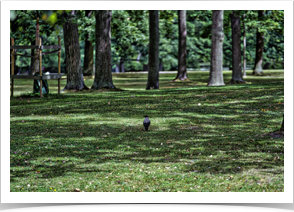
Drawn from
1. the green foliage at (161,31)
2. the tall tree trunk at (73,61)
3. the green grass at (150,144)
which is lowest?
the green grass at (150,144)

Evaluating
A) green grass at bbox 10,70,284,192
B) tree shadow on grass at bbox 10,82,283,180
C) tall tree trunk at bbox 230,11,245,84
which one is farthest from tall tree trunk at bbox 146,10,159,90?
tall tree trunk at bbox 230,11,245,84

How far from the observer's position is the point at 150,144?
34.1 feet

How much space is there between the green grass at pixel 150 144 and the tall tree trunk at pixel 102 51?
329 centimetres

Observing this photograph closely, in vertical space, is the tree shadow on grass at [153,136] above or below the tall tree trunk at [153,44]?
below

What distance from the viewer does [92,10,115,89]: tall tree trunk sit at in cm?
2092

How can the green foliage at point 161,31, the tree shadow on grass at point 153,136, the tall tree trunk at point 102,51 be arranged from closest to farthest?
the tree shadow on grass at point 153,136 → the tall tree trunk at point 102,51 → the green foliage at point 161,31

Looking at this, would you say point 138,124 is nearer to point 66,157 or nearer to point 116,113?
point 116,113

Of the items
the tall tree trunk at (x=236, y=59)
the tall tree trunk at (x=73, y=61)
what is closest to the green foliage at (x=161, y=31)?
the tall tree trunk at (x=73, y=61)

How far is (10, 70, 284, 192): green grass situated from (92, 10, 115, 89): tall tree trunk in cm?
329

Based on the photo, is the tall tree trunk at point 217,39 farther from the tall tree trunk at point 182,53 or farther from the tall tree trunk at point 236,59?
the tall tree trunk at point 182,53

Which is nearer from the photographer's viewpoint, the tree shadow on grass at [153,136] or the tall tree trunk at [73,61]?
the tree shadow on grass at [153,136]

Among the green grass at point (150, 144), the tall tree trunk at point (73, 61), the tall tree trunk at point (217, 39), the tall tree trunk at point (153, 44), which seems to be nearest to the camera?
the green grass at point (150, 144)

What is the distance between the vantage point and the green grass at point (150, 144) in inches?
297

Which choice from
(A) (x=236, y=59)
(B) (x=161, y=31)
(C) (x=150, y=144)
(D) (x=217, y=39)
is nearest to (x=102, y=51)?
(D) (x=217, y=39)
